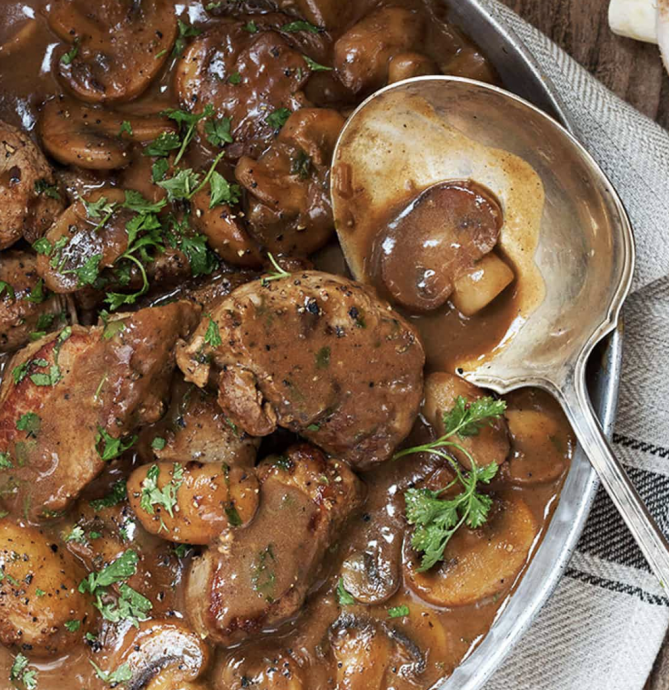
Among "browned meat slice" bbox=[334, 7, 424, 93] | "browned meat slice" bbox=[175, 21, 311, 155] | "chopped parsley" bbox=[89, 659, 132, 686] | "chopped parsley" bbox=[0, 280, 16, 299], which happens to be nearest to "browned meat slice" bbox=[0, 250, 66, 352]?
"chopped parsley" bbox=[0, 280, 16, 299]

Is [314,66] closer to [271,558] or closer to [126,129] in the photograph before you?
[126,129]

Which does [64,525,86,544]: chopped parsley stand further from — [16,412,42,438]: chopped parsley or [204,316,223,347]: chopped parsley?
[204,316,223,347]: chopped parsley

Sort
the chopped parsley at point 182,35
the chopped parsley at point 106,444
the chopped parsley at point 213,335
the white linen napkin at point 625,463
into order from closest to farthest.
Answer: the chopped parsley at point 213,335 < the chopped parsley at point 106,444 < the chopped parsley at point 182,35 < the white linen napkin at point 625,463

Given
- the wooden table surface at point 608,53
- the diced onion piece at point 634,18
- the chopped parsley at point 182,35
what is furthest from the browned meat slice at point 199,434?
the diced onion piece at point 634,18

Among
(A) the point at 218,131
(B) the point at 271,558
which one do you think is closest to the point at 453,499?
(B) the point at 271,558

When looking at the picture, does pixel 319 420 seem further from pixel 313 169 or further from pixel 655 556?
pixel 655 556

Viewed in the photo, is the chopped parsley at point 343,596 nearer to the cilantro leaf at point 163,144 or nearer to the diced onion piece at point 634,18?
the cilantro leaf at point 163,144
